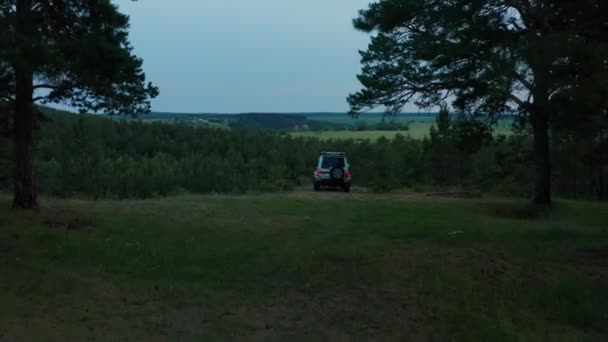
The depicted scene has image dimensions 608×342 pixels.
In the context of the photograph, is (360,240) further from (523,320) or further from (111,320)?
(111,320)

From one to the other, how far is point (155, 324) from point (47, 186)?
1590 inches

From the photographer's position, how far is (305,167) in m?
74.6

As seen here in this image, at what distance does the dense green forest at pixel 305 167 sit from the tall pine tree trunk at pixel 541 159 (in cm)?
158

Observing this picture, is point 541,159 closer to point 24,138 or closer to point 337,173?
point 337,173

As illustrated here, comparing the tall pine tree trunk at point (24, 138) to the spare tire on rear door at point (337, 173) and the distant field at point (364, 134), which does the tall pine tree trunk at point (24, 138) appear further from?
the distant field at point (364, 134)

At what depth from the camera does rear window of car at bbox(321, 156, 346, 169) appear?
101 feet

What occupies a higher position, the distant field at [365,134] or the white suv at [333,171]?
the distant field at [365,134]

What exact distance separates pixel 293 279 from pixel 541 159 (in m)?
14.0

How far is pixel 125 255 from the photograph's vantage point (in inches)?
432

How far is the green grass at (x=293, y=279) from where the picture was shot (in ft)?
24.4

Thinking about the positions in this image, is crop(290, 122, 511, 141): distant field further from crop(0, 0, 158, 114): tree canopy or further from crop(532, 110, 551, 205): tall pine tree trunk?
crop(0, 0, 158, 114): tree canopy

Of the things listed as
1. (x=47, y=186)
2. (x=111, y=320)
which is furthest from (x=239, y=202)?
(x=47, y=186)

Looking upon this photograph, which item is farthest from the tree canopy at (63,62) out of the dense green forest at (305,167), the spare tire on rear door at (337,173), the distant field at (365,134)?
the distant field at (365,134)

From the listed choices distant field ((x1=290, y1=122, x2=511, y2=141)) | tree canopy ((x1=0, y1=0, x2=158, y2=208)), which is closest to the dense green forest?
distant field ((x1=290, y1=122, x2=511, y2=141))
